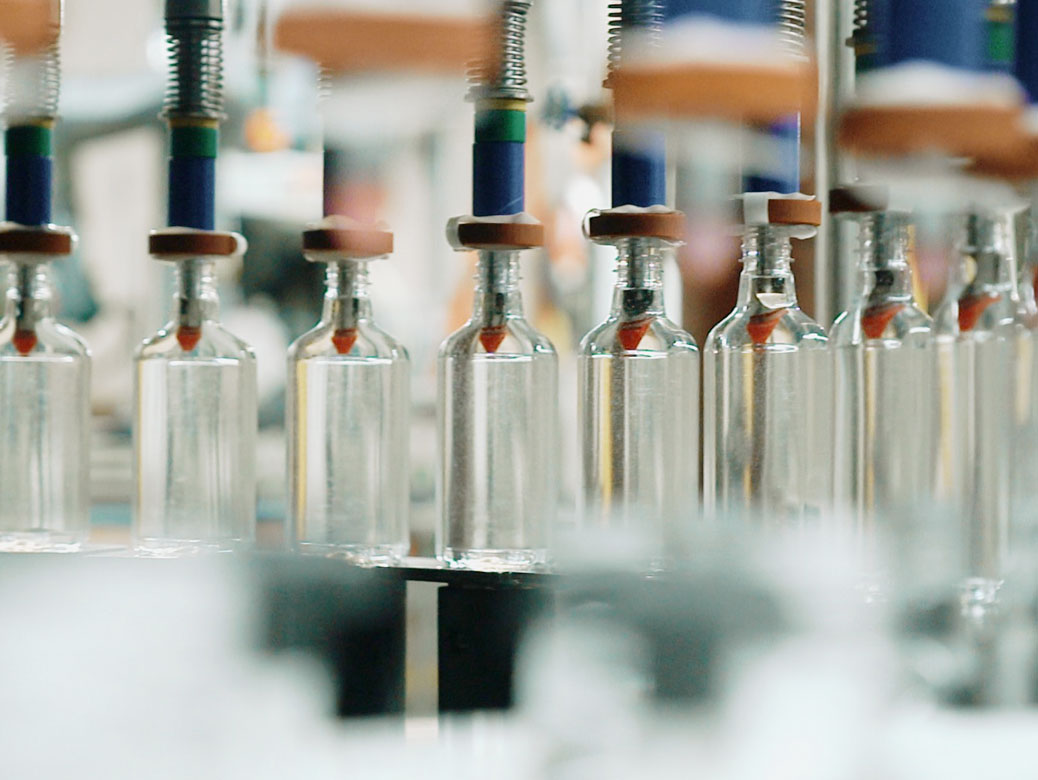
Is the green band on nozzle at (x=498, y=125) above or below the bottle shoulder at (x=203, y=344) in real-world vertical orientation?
above

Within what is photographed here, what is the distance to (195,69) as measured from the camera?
58 centimetres

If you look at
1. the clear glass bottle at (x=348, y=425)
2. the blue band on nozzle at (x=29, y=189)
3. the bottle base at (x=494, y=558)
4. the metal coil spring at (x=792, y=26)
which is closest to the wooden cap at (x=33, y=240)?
the blue band on nozzle at (x=29, y=189)

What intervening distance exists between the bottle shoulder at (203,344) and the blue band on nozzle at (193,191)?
54 mm

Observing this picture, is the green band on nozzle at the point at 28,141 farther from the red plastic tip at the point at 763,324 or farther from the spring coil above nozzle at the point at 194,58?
the red plastic tip at the point at 763,324

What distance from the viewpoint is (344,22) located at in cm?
50

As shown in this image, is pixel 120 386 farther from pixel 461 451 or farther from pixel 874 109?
pixel 874 109

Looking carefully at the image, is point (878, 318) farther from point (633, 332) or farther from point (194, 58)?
point (194, 58)

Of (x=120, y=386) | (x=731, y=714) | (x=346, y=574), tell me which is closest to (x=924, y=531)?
(x=731, y=714)

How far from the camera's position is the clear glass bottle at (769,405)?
21.1 inches

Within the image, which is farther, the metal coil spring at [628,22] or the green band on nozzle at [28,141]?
the green band on nozzle at [28,141]

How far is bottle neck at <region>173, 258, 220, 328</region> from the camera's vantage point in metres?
0.61

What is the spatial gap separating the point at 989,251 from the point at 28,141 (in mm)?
438

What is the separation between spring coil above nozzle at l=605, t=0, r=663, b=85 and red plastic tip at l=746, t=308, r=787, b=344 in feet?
0.40

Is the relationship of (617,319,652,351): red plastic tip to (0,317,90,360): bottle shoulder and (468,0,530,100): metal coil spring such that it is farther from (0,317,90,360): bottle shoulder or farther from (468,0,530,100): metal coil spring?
(0,317,90,360): bottle shoulder
